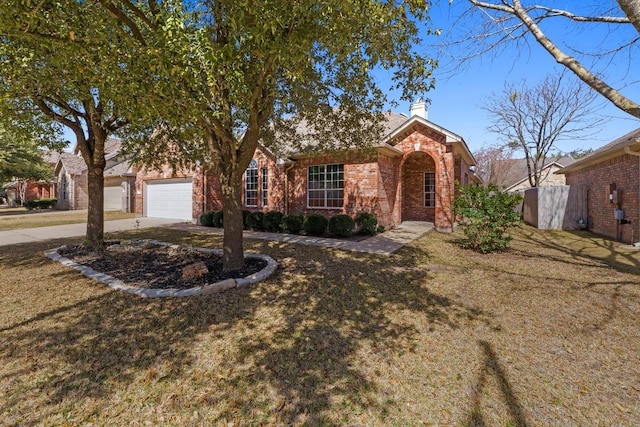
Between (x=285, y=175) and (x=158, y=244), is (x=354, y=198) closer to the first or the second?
(x=285, y=175)

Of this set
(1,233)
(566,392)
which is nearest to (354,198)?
(566,392)

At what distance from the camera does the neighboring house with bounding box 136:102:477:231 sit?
12.2 m

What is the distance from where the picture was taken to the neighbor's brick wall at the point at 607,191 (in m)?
9.78

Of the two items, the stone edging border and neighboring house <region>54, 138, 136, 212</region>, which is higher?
neighboring house <region>54, 138, 136, 212</region>

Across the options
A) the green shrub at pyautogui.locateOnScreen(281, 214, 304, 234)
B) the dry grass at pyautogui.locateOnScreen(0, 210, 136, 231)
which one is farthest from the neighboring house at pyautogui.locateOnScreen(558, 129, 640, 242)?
the dry grass at pyautogui.locateOnScreen(0, 210, 136, 231)

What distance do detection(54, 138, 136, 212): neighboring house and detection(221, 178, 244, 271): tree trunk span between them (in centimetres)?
1939

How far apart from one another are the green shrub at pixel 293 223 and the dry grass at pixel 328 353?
19.2ft

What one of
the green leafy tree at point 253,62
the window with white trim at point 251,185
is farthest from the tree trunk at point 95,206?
the window with white trim at point 251,185

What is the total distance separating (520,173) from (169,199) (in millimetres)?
39543

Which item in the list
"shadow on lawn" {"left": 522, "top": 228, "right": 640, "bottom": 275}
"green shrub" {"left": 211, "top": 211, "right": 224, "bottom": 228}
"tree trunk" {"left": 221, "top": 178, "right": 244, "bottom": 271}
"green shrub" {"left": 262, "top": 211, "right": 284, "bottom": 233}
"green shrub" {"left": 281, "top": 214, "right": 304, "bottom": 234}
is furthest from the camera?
"green shrub" {"left": 211, "top": 211, "right": 224, "bottom": 228}

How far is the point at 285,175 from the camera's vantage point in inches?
546

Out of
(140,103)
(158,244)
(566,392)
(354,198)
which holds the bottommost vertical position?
(566,392)

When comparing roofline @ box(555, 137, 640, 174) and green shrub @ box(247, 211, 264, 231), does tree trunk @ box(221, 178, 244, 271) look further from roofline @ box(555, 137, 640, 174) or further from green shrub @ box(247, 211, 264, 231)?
roofline @ box(555, 137, 640, 174)

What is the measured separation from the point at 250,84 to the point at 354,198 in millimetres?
7918
